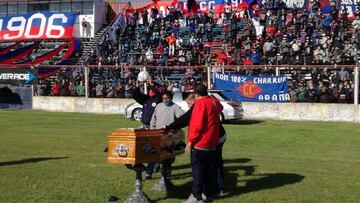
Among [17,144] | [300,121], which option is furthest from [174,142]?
[300,121]

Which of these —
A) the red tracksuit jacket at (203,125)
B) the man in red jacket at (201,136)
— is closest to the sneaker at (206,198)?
the man in red jacket at (201,136)

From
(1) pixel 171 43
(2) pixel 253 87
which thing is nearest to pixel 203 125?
(2) pixel 253 87

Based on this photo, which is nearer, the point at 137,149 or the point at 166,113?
the point at 137,149

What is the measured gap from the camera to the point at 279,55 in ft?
106

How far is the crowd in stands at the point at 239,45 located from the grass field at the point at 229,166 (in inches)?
157

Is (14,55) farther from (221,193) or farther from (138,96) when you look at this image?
(221,193)

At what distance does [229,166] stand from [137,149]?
4.95 metres

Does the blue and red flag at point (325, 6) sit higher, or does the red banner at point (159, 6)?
the red banner at point (159, 6)

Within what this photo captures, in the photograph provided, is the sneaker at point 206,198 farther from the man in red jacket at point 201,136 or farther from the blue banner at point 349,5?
the blue banner at point 349,5

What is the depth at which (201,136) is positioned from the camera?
937cm

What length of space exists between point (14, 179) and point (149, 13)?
34.3 m

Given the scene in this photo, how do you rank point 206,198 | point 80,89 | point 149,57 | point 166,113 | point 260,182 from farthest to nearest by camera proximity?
point 149,57 < point 80,89 < point 260,182 < point 166,113 < point 206,198

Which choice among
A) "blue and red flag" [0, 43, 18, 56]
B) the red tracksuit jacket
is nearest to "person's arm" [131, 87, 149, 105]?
the red tracksuit jacket

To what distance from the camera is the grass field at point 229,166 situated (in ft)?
33.8
